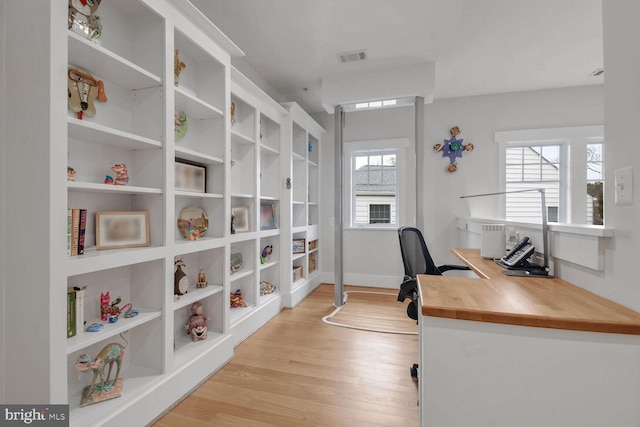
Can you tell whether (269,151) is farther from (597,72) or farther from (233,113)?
(597,72)

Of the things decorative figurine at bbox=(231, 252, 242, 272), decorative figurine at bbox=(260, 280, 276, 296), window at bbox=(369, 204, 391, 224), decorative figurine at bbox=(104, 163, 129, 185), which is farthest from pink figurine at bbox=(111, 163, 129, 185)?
window at bbox=(369, 204, 391, 224)

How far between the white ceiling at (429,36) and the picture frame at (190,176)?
126 cm

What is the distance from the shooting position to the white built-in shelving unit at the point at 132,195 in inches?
46.9

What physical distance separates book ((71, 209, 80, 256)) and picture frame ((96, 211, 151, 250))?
0.42 feet

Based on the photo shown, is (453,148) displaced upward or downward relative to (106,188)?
upward

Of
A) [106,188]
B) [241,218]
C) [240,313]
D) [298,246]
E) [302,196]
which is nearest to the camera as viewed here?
[106,188]

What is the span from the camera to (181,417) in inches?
63.4

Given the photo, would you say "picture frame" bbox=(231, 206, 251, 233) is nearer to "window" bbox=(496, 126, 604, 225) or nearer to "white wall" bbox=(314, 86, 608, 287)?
"white wall" bbox=(314, 86, 608, 287)

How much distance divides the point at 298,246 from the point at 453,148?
2523 millimetres

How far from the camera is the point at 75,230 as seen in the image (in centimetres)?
136

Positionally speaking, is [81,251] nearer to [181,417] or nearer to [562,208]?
[181,417]
